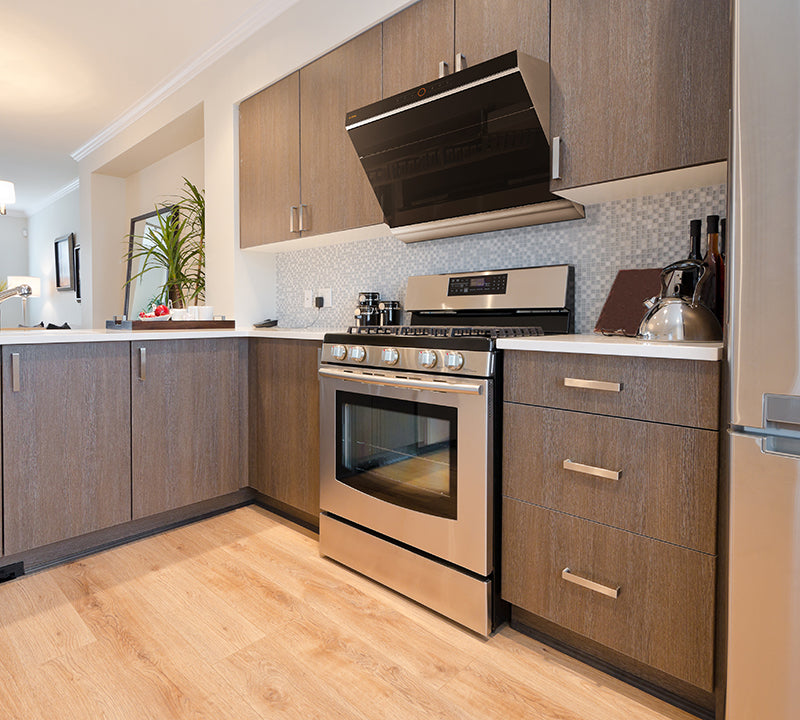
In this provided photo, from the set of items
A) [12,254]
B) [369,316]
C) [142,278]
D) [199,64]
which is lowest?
[369,316]

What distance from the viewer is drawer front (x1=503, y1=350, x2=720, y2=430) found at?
3.92 feet

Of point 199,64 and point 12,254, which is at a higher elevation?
point 199,64

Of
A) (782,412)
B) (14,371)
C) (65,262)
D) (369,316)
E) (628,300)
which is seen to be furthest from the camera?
(65,262)

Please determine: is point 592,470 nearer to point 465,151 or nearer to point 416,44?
point 465,151

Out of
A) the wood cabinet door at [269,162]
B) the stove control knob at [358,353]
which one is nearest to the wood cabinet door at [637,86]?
the stove control knob at [358,353]

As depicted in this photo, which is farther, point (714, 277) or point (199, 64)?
point (199, 64)

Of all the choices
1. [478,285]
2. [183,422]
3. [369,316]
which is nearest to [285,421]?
[183,422]

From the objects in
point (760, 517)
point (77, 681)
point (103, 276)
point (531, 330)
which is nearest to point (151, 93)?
point (103, 276)

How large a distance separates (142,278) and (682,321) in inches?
179

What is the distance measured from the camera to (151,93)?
12.3 ft

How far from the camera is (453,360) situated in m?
1.63

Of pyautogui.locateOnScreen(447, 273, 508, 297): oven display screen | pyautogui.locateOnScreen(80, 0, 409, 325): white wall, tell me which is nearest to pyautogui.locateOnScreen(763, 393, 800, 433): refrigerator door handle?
pyautogui.locateOnScreen(447, 273, 508, 297): oven display screen

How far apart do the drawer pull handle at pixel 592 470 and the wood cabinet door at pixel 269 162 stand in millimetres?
1817

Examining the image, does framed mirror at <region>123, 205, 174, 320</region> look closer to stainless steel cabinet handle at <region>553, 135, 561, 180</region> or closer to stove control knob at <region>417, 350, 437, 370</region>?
stove control knob at <region>417, 350, 437, 370</region>
